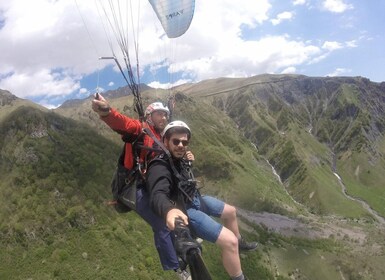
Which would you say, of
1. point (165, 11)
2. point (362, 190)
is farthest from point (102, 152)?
point (362, 190)

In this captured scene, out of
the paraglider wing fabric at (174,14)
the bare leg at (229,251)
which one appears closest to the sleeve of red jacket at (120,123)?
the bare leg at (229,251)

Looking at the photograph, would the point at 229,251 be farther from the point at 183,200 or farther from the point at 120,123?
the point at 120,123

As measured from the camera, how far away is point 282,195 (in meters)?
174

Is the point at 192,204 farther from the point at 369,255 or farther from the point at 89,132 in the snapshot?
the point at 369,255

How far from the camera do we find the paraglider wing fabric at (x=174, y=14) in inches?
456

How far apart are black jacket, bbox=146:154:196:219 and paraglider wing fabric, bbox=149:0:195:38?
564 cm

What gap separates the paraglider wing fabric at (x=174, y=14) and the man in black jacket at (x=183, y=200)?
5115 millimetres

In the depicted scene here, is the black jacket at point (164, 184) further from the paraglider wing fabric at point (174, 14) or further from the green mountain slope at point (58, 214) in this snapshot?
the green mountain slope at point (58, 214)

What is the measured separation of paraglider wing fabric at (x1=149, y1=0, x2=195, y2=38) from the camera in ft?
38.0

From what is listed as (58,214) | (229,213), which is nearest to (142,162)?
(229,213)

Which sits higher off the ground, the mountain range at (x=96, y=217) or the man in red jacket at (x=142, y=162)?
the man in red jacket at (x=142, y=162)

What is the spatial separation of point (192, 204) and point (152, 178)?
1.15 meters

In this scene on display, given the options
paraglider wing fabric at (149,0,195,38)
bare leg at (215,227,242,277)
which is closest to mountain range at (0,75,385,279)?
paraglider wing fabric at (149,0,195,38)

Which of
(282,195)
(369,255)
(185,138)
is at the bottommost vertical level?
(369,255)
